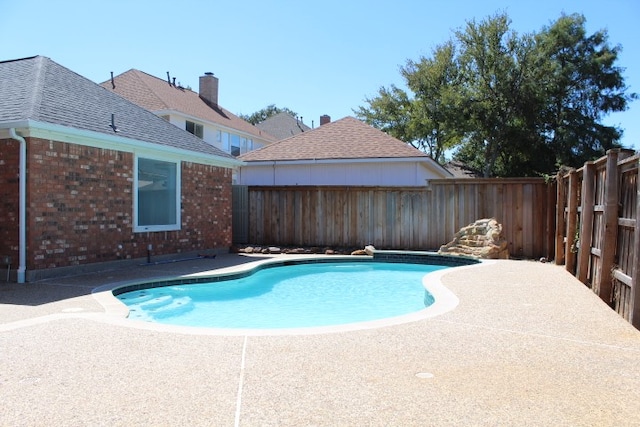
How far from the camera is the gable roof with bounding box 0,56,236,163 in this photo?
27.4 feet

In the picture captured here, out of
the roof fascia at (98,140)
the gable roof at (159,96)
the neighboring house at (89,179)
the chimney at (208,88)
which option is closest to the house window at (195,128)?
the gable roof at (159,96)

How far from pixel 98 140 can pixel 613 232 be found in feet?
27.5

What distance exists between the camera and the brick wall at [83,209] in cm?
801

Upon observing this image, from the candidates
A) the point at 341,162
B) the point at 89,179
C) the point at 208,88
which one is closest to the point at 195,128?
the point at 208,88

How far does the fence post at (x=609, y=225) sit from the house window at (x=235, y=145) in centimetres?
2118

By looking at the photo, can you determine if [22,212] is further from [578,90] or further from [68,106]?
[578,90]

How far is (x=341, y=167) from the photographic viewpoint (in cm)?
1645

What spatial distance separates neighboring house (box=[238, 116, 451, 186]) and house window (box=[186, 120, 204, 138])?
521 cm

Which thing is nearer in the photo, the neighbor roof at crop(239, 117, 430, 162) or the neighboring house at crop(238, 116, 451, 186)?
the neighboring house at crop(238, 116, 451, 186)

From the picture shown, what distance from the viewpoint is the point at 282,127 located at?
35.3 metres

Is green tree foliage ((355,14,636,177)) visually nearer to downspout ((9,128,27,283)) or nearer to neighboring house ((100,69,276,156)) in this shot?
neighboring house ((100,69,276,156))

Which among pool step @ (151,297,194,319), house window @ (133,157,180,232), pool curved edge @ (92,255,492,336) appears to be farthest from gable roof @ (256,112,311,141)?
pool step @ (151,297,194,319)

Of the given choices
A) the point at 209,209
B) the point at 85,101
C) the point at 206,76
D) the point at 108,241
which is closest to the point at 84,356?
the point at 108,241

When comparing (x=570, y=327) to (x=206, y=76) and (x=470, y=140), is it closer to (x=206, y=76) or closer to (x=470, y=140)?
(x=206, y=76)
